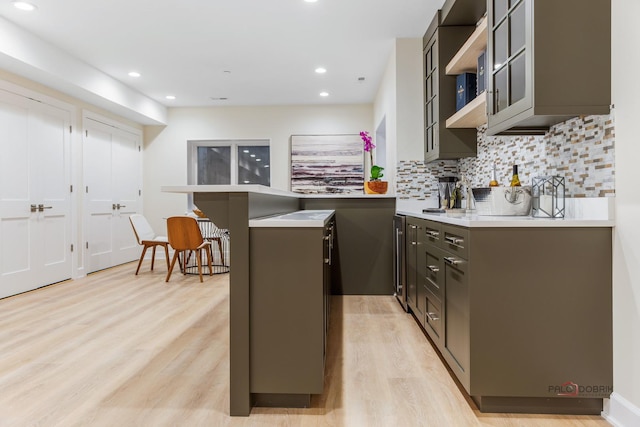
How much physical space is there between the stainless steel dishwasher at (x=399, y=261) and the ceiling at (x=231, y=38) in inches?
71.9

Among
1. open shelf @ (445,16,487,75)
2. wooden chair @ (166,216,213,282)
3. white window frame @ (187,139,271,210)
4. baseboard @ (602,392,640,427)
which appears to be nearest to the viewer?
baseboard @ (602,392,640,427)

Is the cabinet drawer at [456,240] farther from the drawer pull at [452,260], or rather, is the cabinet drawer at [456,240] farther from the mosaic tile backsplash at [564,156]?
the mosaic tile backsplash at [564,156]

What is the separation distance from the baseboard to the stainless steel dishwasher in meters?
1.71

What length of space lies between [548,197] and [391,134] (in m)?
2.50

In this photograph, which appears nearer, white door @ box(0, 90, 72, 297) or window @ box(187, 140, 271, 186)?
white door @ box(0, 90, 72, 297)

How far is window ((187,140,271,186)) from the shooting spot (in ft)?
22.7

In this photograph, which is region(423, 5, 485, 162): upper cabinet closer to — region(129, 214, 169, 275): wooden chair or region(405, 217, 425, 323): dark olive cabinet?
region(405, 217, 425, 323): dark olive cabinet

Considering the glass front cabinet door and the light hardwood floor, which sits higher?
the glass front cabinet door

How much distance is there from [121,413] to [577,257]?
2078 millimetres

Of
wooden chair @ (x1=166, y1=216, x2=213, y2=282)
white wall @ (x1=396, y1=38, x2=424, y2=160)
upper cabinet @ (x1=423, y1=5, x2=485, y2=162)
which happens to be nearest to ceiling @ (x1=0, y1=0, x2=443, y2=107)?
upper cabinet @ (x1=423, y1=5, x2=485, y2=162)

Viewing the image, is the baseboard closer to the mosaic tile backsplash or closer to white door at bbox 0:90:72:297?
the mosaic tile backsplash

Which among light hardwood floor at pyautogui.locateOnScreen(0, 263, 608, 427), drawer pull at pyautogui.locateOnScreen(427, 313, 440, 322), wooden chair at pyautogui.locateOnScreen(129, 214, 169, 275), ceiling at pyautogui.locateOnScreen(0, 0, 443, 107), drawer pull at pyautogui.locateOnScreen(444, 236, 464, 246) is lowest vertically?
light hardwood floor at pyautogui.locateOnScreen(0, 263, 608, 427)

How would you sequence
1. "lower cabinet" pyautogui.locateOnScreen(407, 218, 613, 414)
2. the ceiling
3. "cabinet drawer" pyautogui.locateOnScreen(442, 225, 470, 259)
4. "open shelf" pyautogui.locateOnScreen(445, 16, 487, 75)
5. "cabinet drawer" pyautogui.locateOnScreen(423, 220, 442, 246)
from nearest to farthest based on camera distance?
"lower cabinet" pyautogui.locateOnScreen(407, 218, 613, 414) < "cabinet drawer" pyautogui.locateOnScreen(442, 225, 470, 259) < "cabinet drawer" pyautogui.locateOnScreen(423, 220, 442, 246) < "open shelf" pyautogui.locateOnScreen(445, 16, 487, 75) < the ceiling

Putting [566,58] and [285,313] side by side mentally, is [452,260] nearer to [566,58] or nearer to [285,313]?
[285,313]
